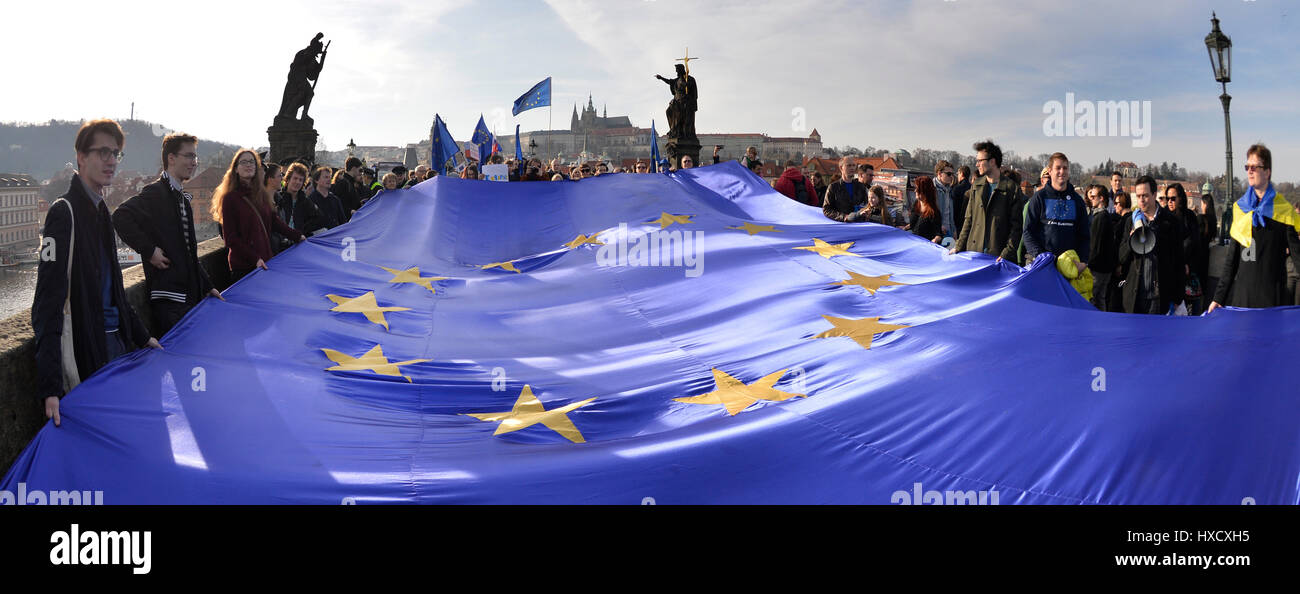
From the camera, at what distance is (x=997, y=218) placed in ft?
20.5

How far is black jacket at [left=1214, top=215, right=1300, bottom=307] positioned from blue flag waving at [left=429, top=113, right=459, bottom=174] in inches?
464

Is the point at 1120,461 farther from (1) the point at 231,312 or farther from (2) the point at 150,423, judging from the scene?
(1) the point at 231,312

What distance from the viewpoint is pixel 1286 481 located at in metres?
2.57

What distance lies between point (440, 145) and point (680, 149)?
15.1ft

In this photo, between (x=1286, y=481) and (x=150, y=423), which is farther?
(x=150, y=423)

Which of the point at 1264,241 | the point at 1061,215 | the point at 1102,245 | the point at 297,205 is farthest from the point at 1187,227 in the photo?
the point at 297,205

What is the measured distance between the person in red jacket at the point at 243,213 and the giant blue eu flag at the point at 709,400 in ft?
1.67

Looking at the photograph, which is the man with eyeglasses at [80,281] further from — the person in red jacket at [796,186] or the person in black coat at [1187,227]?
the person in red jacket at [796,186]

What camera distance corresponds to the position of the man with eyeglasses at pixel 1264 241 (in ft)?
14.0

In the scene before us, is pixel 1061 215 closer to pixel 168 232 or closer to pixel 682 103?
pixel 168 232

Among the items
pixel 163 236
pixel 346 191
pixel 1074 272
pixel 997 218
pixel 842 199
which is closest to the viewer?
pixel 163 236

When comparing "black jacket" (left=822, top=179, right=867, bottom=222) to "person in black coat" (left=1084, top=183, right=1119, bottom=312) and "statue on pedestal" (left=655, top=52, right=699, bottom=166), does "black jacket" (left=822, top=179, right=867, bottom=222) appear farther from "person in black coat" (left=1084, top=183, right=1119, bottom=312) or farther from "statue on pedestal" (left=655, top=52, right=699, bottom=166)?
"statue on pedestal" (left=655, top=52, right=699, bottom=166)

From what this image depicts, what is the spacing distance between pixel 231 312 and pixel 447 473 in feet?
8.19
